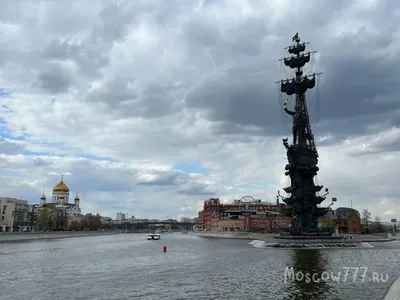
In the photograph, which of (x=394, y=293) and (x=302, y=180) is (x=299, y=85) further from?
(x=394, y=293)

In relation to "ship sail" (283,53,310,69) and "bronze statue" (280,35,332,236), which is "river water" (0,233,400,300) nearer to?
"bronze statue" (280,35,332,236)

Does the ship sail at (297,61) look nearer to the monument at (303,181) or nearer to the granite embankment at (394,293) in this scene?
the monument at (303,181)

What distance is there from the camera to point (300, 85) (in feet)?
345

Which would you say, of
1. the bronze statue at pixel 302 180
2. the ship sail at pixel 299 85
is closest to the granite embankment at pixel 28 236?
the bronze statue at pixel 302 180

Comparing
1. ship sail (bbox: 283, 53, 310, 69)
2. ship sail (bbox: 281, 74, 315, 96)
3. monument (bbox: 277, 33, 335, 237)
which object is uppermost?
ship sail (bbox: 283, 53, 310, 69)

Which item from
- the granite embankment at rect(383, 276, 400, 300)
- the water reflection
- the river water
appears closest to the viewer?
the granite embankment at rect(383, 276, 400, 300)

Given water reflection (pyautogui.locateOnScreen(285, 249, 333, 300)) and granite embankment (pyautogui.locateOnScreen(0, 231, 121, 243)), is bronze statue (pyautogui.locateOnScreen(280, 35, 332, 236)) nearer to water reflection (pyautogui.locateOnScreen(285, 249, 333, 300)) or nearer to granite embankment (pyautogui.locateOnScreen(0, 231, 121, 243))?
water reflection (pyautogui.locateOnScreen(285, 249, 333, 300))

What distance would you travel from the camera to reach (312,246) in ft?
265

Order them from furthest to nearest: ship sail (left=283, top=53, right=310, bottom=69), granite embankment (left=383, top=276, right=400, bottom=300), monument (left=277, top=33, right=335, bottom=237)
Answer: ship sail (left=283, top=53, right=310, bottom=69)
monument (left=277, top=33, right=335, bottom=237)
granite embankment (left=383, top=276, right=400, bottom=300)

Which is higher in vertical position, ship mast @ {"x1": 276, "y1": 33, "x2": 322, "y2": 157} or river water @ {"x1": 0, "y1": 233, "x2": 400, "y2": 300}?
ship mast @ {"x1": 276, "y1": 33, "x2": 322, "y2": 157}

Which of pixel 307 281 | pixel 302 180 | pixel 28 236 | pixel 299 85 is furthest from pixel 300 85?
pixel 28 236

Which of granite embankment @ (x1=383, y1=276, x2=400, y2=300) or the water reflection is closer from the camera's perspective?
granite embankment @ (x1=383, y1=276, x2=400, y2=300)

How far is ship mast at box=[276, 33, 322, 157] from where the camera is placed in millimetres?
101625

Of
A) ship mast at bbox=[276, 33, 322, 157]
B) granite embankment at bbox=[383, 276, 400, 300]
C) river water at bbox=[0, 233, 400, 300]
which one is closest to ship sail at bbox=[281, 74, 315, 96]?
ship mast at bbox=[276, 33, 322, 157]
